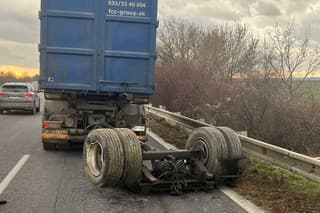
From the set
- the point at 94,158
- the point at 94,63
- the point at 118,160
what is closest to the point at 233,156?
the point at 118,160

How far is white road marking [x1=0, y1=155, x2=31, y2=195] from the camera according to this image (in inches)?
280

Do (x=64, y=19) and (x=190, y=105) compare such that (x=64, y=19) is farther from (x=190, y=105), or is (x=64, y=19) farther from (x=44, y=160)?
(x=190, y=105)

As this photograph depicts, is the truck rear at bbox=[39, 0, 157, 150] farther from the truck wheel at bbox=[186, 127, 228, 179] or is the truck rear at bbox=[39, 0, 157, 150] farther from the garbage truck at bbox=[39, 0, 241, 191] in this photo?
the truck wheel at bbox=[186, 127, 228, 179]

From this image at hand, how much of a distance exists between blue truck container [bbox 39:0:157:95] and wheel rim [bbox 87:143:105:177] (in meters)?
2.96

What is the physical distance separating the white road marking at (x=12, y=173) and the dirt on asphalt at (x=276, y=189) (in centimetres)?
361

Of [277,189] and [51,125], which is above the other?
[51,125]

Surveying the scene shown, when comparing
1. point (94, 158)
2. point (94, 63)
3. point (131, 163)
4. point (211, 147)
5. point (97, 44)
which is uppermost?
point (97, 44)

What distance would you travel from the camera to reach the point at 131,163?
6465 mm

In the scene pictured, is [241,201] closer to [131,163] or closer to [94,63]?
[131,163]

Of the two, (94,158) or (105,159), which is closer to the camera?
(105,159)

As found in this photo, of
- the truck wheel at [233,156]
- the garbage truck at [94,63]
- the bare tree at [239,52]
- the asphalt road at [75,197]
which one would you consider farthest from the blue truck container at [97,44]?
the bare tree at [239,52]

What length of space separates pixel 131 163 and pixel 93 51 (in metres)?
4.19

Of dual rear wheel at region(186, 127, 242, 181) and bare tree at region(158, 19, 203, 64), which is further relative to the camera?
bare tree at region(158, 19, 203, 64)

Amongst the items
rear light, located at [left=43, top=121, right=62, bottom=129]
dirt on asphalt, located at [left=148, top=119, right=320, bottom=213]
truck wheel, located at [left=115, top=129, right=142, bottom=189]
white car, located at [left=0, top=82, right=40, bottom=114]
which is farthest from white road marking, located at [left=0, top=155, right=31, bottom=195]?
white car, located at [left=0, top=82, right=40, bottom=114]
